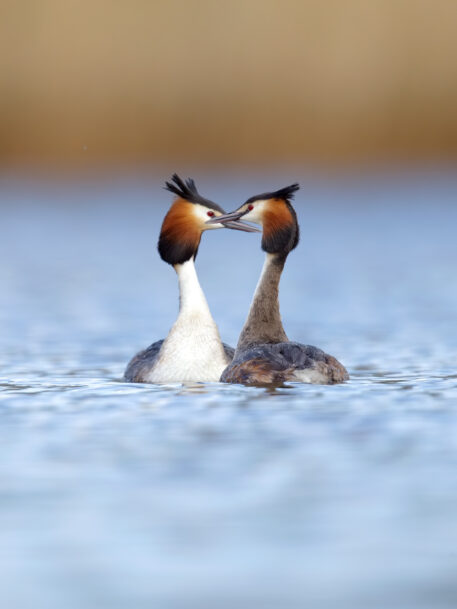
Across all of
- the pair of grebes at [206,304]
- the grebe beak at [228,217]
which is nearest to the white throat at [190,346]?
the pair of grebes at [206,304]

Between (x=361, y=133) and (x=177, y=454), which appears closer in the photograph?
(x=177, y=454)

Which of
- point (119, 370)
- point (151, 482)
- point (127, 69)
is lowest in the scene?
point (151, 482)

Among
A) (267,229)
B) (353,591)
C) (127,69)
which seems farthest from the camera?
(127,69)

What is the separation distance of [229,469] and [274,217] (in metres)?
4.04

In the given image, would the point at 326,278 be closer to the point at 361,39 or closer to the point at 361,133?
the point at 361,133

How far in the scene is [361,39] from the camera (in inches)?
1845

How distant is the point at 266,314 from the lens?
35.4 feet

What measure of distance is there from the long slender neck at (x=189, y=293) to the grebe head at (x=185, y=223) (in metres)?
0.08

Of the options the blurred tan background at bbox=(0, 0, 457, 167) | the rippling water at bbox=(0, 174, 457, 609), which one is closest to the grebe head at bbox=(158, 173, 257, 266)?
the rippling water at bbox=(0, 174, 457, 609)

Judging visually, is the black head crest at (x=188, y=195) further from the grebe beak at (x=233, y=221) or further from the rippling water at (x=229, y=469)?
the rippling water at (x=229, y=469)

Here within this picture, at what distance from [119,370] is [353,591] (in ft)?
21.6

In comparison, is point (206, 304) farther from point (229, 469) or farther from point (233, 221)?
point (229, 469)

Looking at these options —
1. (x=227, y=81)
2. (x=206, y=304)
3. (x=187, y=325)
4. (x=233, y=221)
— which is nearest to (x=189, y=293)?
(x=206, y=304)

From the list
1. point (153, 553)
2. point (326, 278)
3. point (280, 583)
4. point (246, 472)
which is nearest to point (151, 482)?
point (246, 472)
